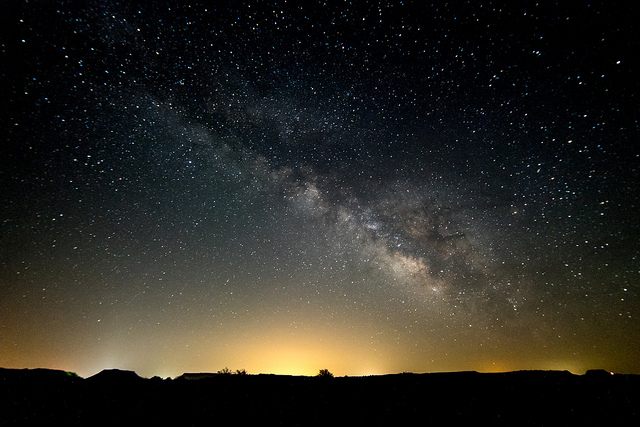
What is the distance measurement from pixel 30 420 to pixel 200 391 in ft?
7.36

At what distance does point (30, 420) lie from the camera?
3.15 meters

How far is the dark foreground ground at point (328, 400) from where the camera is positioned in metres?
2.72

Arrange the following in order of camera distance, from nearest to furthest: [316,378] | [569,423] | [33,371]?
[569,423]
[316,378]
[33,371]

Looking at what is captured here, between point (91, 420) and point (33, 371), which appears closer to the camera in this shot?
point (91, 420)

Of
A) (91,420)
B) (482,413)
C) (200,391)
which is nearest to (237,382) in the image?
(200,391)

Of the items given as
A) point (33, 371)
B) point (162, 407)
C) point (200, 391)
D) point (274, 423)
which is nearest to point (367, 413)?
point (274, 423)

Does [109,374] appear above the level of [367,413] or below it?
above

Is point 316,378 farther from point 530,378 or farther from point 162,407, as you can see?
point 530,378

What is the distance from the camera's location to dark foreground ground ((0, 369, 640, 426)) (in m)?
2.72

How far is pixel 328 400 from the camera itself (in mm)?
3203

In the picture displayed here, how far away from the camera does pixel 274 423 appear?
2.97 m

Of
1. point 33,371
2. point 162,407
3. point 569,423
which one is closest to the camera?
point 569,423

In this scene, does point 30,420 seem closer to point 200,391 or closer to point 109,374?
point 109,374

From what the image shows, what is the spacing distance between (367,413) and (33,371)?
5.76m
